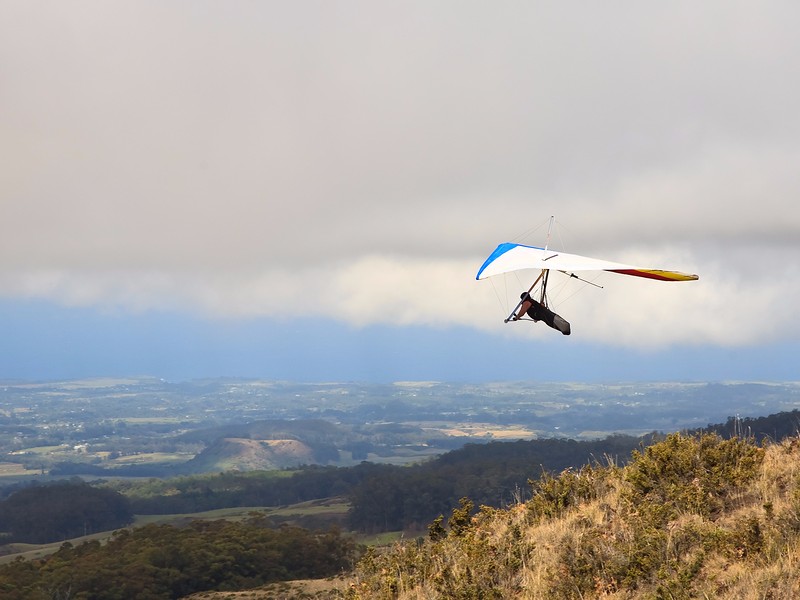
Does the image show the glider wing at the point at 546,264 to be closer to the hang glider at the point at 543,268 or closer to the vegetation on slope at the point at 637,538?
the hang glider at the point at 543,268

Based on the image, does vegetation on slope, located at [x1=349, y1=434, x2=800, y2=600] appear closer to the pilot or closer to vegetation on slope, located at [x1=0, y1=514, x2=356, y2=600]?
the pilot

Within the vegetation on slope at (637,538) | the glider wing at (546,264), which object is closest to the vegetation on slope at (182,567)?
the glider wing at (546,264)

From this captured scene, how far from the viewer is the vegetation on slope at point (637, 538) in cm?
1324

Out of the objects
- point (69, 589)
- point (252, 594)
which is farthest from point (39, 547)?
point (252, 594)

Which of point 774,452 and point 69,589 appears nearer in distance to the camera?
point 774,452

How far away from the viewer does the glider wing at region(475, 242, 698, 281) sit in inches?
930

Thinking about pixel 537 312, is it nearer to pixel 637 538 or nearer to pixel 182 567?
pixel 637 538

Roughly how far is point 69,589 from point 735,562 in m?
102

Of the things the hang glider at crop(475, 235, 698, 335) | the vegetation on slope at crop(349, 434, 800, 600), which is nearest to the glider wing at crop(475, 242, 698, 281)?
the hang glider at crop(475, 235, 698, 335)

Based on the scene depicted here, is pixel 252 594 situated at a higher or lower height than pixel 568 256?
lower

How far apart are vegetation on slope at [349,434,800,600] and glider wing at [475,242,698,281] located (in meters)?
5.73

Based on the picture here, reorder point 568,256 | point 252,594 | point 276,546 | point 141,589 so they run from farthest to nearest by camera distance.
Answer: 1. point 276,546
2. point 141,589
3. point 252,594
4. point 568,256

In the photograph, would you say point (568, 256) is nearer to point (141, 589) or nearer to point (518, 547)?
point (518, 547)

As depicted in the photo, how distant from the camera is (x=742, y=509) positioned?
16.4 m
